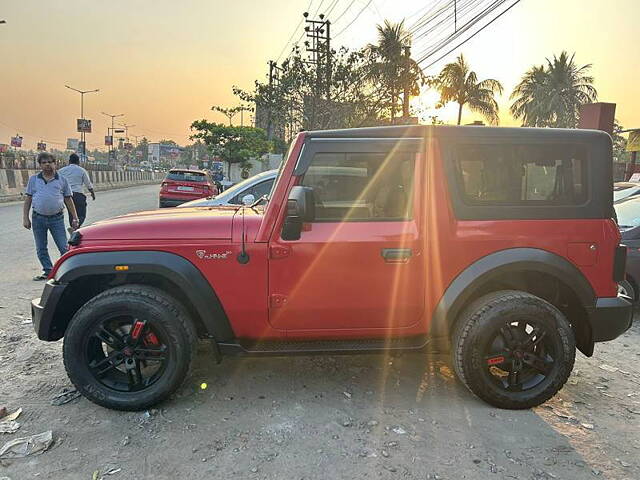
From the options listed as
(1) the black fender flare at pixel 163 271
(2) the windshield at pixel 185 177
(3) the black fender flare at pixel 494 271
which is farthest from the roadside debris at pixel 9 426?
(2) the windshield at pixel 185 177

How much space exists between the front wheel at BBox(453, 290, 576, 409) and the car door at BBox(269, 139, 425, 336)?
414mm

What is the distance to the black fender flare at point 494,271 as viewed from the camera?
2982 millimetres

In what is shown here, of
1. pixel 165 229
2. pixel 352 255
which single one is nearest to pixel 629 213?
pixel 352 255

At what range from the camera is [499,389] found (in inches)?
121

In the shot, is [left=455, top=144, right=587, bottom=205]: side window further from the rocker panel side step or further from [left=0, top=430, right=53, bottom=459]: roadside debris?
[left=0, top=430, right=53, bottom=459]: roadside debris

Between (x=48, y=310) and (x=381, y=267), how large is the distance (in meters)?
2.25

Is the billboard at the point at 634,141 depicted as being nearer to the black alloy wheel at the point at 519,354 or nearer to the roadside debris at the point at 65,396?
the black alloy wheel at the point at 519,354

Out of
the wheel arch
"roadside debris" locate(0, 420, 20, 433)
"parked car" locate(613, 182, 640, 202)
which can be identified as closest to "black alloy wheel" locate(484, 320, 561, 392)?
the wheel arch

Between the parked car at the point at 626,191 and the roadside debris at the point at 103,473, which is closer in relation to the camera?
the roadside debris at the point at 103,473

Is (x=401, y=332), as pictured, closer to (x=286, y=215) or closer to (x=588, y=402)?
(x=286, y=215)

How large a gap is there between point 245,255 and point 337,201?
2.41 feet

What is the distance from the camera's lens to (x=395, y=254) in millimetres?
2924

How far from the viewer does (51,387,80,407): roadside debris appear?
3.12 meters

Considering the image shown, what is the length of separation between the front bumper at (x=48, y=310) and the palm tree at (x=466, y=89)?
25805 mm
